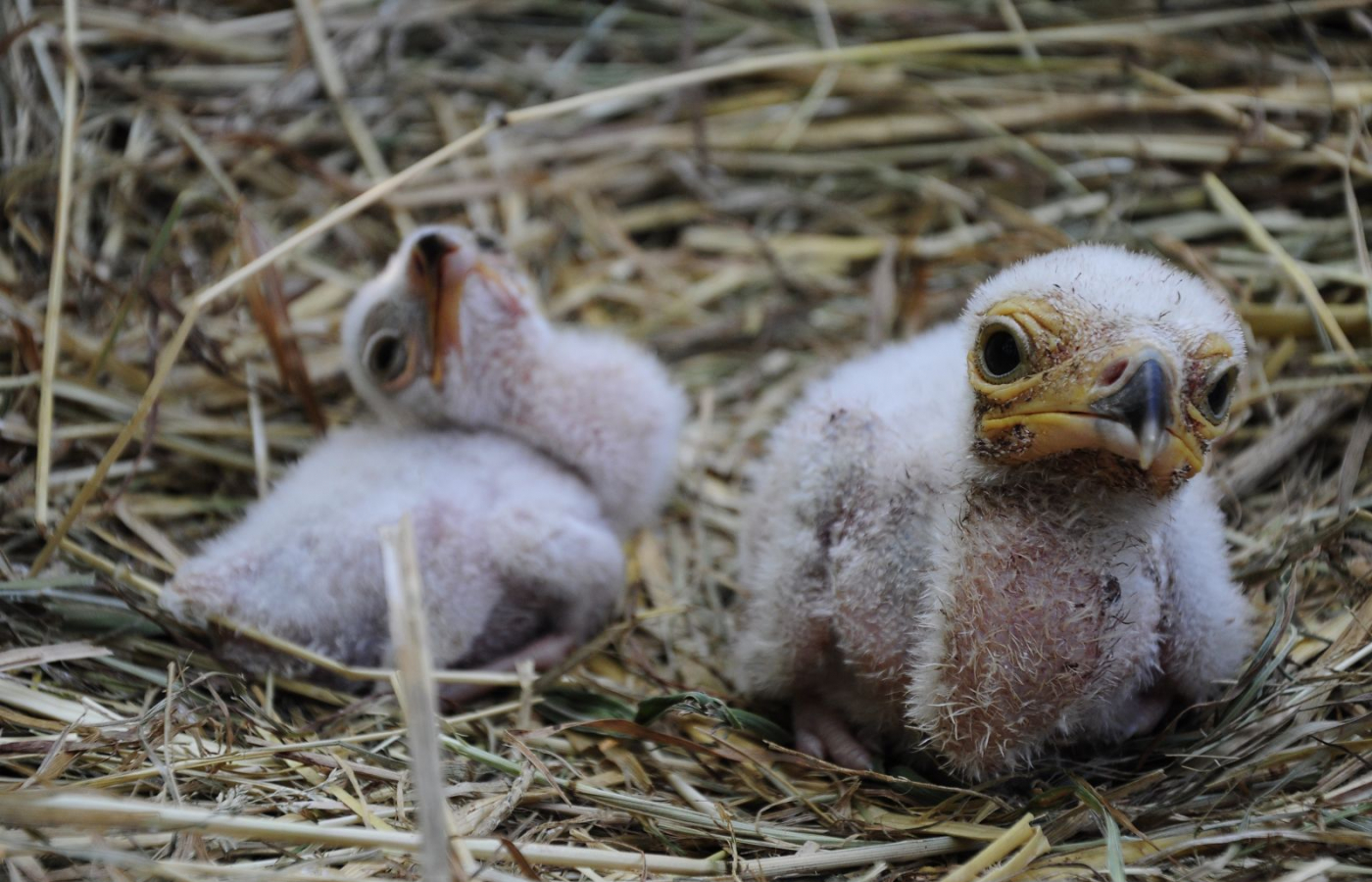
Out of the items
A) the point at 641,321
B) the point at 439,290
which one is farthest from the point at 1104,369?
the point at 641,321

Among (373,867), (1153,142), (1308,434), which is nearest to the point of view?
(373,867)

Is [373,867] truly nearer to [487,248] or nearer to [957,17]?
[487,248]

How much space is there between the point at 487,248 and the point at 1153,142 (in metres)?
1.83

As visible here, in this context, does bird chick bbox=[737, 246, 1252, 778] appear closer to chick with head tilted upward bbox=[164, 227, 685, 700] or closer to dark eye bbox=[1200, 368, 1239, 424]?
dark eye bbox=[1200, 368, 1239, 424]

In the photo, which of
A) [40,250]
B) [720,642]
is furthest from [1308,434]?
[40,250]

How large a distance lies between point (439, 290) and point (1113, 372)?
4.80 feet

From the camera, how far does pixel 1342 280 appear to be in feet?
8.24

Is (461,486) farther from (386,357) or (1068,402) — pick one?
(1068,402)

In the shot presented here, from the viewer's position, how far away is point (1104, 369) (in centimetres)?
146

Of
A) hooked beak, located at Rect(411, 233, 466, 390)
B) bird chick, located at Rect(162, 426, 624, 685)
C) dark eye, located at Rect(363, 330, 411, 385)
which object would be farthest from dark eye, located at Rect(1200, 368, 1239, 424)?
dark eye, located at Rect(363, 330, 411, 385)

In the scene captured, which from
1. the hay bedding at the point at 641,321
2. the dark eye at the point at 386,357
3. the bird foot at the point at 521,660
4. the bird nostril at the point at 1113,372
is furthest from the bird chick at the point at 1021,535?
the dark eye at the point at 386,357

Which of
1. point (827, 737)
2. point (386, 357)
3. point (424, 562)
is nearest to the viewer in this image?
point (827, 737)

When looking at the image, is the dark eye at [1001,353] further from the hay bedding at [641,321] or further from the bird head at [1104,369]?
the hay bedding at [641,321]

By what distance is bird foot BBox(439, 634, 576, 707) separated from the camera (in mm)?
2252
